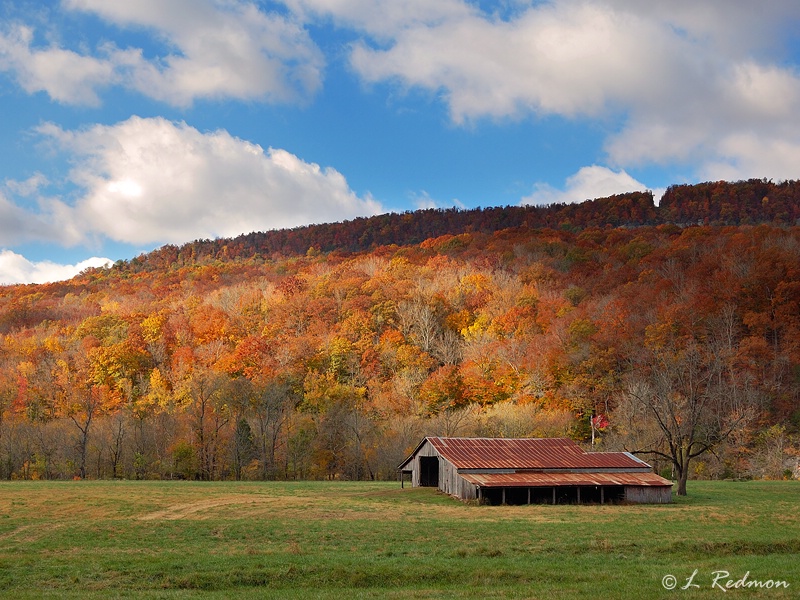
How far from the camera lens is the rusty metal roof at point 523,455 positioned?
47.5 m

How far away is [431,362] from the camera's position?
105 m

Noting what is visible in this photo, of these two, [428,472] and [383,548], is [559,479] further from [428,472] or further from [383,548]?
[383,548]

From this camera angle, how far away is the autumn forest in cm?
7544

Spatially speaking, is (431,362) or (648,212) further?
(648,212)

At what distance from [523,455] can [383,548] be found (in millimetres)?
26047

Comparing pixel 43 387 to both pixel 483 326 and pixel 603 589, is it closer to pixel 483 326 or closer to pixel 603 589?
pixel 483 326

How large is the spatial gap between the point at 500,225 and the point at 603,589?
17689 centimetres

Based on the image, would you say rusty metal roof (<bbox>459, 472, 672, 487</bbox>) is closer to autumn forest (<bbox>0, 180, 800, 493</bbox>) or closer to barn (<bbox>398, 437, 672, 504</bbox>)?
barn (<bbox>398, 437, 672, 504</bbox>)

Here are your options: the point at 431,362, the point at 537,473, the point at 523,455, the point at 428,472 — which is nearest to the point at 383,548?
the point at 537,473

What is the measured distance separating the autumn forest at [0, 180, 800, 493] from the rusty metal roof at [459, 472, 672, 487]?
2.85 metres

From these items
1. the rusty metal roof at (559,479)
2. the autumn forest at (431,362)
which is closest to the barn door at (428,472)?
the rusty metal roof at (559,479)

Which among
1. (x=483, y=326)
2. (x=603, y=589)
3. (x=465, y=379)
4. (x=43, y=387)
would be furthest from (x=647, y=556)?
(x=43, y=387)

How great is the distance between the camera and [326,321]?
121m

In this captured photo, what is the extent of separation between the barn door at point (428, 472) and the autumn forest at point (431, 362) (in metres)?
15.0
